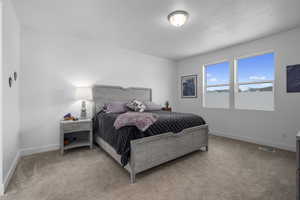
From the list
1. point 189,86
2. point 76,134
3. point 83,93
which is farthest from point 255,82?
point 76,134

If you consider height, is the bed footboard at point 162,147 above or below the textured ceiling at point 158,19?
below

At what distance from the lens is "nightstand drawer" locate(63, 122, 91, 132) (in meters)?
2.62

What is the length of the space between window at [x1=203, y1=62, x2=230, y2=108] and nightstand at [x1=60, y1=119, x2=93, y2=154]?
3669 mm

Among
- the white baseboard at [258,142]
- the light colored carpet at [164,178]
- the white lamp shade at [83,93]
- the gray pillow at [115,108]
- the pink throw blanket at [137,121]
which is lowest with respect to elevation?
the light colored carpet at [164,178]

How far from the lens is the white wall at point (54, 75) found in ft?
8.64

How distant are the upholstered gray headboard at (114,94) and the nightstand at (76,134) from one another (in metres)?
0.57

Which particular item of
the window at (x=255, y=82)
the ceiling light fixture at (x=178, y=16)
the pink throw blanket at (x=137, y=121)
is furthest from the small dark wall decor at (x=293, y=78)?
the pink throw blanket at (x=137, y=121)

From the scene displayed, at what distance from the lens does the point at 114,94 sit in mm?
3623

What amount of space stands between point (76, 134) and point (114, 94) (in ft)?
4.48

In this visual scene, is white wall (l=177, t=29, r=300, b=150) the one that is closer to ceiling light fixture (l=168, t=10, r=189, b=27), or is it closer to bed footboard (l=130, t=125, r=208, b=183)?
bed footboard (l=130, t=125, r=208, b=183)

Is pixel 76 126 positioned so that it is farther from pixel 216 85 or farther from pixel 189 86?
pixel 216 85

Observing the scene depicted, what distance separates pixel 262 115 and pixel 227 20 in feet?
7.92

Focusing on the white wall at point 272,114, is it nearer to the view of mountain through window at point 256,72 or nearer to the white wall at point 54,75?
the view of mountain through window at point 256,72

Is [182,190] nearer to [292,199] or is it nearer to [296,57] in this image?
[292,199]
